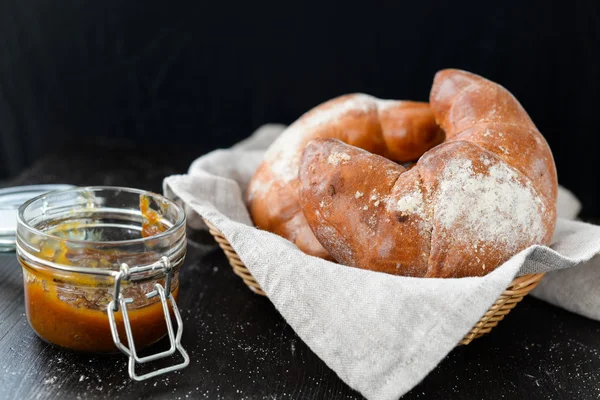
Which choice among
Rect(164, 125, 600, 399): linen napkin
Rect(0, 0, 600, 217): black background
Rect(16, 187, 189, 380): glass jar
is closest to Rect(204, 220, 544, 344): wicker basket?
Rect(164, 125, 600, 399): linen napkin

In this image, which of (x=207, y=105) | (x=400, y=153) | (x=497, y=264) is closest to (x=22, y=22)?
(x=207, y=105)

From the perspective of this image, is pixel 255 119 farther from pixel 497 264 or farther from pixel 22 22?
pixel 497 264

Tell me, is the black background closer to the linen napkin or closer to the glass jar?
the linen napkin

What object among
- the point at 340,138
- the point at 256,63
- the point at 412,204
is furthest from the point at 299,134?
the point at 256,63

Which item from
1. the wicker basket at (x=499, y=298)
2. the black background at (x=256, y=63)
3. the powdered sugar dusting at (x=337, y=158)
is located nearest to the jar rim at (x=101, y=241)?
the wicker basket at (x=499, y=298)

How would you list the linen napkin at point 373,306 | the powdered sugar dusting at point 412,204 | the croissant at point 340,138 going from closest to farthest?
the linen napkin at point 373,306, the powdered sugar dusting at point 412,204, the croissant at point 340,138

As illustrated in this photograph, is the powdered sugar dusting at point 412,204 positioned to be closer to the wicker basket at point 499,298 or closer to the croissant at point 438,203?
the croissant at point 438,203
